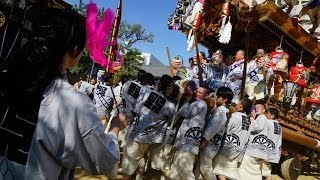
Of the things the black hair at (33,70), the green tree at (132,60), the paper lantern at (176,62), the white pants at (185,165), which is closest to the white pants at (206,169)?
the white pants at (185,165)

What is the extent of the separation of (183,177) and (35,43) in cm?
405

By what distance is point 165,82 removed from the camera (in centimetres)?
513

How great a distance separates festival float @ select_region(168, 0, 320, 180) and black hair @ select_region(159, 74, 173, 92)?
163 cm

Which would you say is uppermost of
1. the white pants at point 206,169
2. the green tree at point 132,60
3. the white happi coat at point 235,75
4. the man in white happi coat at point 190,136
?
the green tree at point 132,60

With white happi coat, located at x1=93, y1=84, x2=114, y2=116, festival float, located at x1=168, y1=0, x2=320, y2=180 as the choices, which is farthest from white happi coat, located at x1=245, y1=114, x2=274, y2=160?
white happi coat, located at x1=93, y1=84, x2=114, y2=116

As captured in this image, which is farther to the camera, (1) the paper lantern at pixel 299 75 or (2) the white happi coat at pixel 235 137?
(1) the paper lantern at pixel 299 75

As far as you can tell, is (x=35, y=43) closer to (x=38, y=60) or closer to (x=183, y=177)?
(x=38, y=60)

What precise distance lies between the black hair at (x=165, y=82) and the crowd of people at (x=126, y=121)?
2 centimetres

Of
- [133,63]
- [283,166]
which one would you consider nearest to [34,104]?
[283,166]

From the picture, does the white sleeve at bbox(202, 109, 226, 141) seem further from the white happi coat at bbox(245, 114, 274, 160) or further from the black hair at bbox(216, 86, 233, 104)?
the white happi coat at bbox(245, 114, 274, 160)

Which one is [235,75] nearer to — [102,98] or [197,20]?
[197,20]

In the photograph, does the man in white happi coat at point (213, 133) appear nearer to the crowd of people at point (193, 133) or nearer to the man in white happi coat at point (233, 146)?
the crowd of people at point (193, 133)

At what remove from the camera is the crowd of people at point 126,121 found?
54.2 inches

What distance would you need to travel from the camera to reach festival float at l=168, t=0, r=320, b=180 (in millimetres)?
7238
